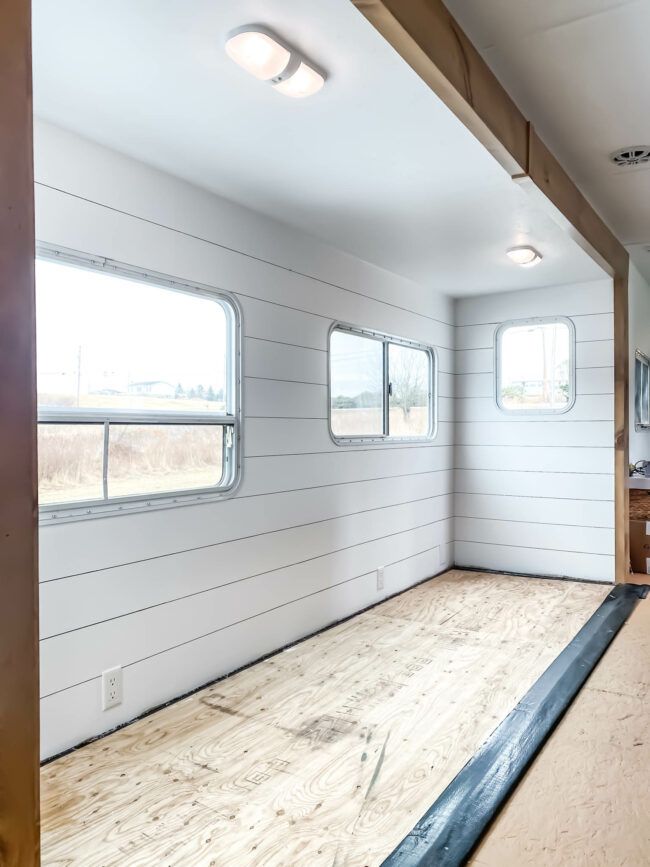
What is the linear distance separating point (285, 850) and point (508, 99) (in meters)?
2.77

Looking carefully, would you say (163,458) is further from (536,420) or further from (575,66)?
(536,420)

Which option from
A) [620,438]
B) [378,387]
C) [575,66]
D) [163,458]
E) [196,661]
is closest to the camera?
[575,66]

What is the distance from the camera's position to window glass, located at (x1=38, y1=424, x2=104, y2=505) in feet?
8.07

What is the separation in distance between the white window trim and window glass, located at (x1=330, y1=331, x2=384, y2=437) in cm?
100

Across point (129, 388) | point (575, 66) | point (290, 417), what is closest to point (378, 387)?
point (290, 417)

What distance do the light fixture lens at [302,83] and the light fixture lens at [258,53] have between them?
66 mm

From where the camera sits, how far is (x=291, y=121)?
98.2 inches

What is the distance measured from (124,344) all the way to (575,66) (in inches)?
81.2

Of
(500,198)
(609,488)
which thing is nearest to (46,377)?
(500,198)

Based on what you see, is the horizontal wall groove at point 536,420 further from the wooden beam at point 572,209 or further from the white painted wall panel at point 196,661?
the white painted wall panel at point 196,661

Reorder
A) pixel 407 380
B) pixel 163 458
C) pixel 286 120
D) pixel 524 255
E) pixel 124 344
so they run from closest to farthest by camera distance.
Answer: pixel 286 120 < pixel 124 344 < pixel 163 458 < pixel 524 255 < pixel 407 380

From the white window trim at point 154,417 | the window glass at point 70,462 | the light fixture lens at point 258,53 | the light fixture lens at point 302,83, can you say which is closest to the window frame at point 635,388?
the white window trim at point 154,417

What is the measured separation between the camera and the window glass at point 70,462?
2461 mm

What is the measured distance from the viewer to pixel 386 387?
4.91m
